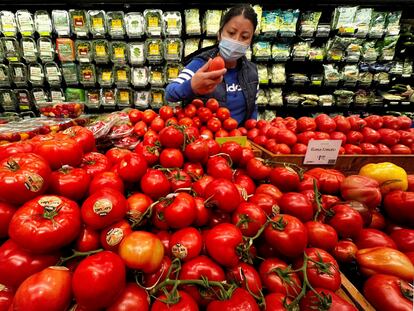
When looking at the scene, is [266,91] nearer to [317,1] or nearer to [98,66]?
[317,1]

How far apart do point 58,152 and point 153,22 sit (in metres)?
3.21

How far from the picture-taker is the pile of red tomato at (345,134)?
1.63m

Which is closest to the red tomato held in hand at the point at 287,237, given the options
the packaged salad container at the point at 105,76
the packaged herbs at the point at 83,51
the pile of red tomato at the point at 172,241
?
the pile of red tomato at the point at 172,241

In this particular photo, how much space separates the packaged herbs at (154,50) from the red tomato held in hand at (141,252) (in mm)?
3400

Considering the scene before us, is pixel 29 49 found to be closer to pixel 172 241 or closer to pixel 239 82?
pixel 239 82

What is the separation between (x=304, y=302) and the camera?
24.3 inches

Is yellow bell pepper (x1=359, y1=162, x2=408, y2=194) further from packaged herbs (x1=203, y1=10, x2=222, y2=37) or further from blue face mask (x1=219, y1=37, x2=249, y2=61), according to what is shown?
packaged herbs (x1=203, y1=10, x2=222, y2=37)

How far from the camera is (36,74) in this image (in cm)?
360

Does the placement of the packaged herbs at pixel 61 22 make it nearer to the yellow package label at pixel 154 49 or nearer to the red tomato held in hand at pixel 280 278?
the yellow package label at pixel 154 49

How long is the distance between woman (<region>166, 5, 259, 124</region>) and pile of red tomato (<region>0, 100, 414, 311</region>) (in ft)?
2.90

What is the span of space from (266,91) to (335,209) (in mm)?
3330

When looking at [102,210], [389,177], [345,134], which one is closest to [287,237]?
[102,210]

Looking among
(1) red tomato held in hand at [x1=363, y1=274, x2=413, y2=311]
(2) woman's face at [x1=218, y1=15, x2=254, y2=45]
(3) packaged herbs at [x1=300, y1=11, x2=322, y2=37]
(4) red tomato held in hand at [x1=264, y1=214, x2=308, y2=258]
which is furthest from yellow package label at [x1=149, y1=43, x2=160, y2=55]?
(1) red tomato held in hand at [x1=363, y1=274, x2=413, y2=311]

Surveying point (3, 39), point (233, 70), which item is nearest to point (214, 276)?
point (233, 70)
